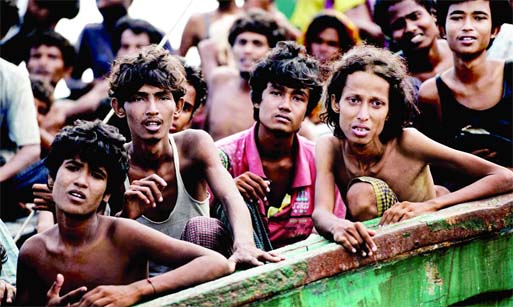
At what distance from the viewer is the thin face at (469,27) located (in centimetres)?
524

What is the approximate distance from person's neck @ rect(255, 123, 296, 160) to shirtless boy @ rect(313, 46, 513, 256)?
15.2 inches

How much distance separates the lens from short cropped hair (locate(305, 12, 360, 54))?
6.95m

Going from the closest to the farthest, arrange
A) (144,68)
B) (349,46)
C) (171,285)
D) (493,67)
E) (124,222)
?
(171,285) → (124,222) → (144,68) → (493,67) → (349,46)

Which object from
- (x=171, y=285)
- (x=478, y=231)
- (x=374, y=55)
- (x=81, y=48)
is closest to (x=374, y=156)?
(x=374, y=55)

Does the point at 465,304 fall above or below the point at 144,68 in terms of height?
below

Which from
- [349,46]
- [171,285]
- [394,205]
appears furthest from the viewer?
[349,46]

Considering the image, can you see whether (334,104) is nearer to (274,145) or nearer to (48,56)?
(274,145)

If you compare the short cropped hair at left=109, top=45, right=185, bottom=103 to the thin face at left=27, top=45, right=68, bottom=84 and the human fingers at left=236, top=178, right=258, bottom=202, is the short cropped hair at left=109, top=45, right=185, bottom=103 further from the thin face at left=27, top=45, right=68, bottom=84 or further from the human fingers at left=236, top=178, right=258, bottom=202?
the thin face at left=27, top=45, right=68, bottom=84

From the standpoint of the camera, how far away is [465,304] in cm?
406

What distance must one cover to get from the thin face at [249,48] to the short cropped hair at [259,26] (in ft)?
0.09

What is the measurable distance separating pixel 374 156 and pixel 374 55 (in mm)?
451

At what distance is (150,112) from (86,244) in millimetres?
849

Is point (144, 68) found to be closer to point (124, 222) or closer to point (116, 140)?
point (116, 140)

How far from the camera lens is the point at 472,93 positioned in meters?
5.30
